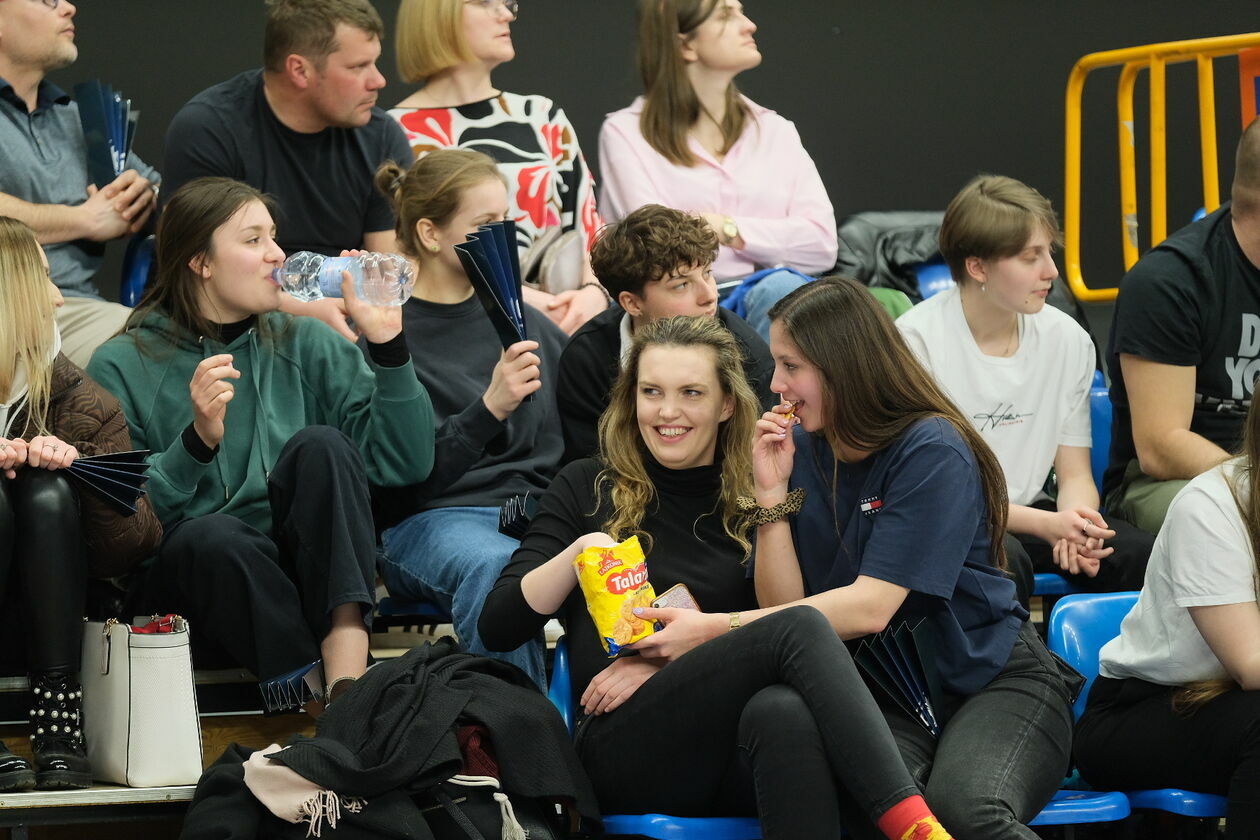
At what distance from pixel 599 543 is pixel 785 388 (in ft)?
1.39

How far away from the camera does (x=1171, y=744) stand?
97.1 inches

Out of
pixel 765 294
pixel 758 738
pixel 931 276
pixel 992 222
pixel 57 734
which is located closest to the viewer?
pixel 758 738

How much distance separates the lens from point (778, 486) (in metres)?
2.62

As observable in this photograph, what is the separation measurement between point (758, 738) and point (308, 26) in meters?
2.30

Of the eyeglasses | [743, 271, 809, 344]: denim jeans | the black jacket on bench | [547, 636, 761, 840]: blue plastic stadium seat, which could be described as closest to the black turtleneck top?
the black jacket on bench

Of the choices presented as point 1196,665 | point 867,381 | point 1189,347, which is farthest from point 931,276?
point 1196,665

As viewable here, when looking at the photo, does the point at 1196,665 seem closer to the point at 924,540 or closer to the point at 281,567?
the point at 924,540

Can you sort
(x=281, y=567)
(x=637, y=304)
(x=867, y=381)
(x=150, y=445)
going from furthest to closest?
1. (x=637, y=304)
2. (x=150, y=445)
3. (x=281, y=567)
4. (x=867, y=381)

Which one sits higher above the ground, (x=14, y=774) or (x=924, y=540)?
(x=924, y=540)

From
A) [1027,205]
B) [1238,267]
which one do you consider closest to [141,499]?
[1027,205]

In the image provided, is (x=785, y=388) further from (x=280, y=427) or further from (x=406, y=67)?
(x=406, y=67)

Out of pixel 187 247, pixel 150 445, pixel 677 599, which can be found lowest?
pixel 677 599

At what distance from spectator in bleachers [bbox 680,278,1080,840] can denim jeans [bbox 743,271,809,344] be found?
1230mm

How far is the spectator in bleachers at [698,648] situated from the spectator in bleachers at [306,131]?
1.26 m
